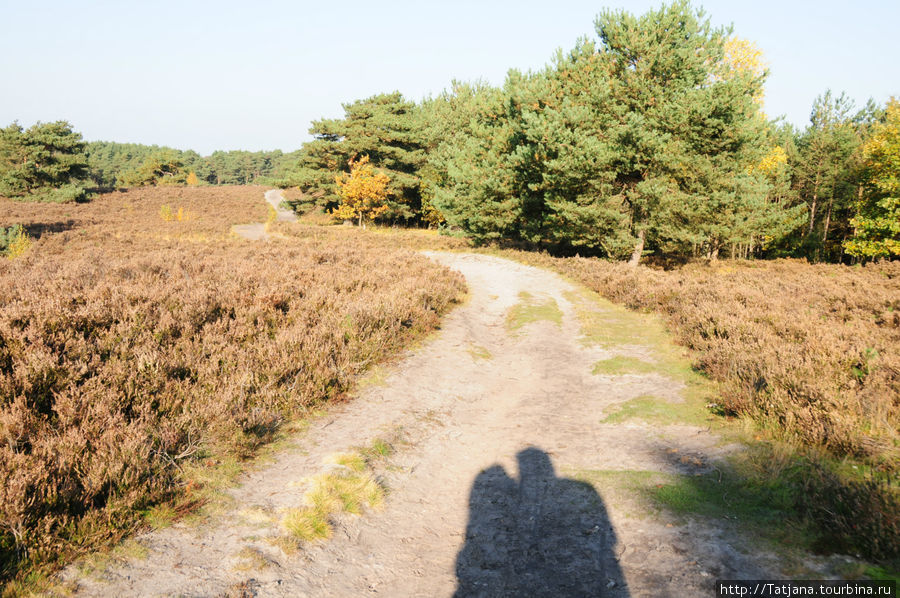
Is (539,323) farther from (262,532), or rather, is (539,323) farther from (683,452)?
(262,532)

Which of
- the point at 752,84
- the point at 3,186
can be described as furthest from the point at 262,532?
the point at 3,186

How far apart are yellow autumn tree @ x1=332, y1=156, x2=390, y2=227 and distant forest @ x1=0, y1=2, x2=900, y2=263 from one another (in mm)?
508

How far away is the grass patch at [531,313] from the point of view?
12.6 metres

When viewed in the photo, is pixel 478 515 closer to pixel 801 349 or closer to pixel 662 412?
pixel 662 412

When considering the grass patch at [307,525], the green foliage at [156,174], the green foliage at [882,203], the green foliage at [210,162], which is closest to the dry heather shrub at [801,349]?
the grass patch at [307,525]

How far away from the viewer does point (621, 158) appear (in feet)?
64.6

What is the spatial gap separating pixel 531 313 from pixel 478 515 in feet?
30.8

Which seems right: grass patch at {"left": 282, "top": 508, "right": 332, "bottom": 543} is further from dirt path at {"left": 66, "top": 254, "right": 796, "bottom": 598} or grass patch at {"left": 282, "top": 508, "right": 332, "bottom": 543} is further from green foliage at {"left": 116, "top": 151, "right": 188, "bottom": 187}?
green foliage at {"left": 116, "top": 151, "right": 188, "bottom": 187}

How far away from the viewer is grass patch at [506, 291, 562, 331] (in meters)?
12.6

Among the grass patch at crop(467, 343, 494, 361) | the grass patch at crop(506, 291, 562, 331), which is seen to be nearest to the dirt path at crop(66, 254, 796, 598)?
the grass patch at crop(467, 343, 494, 361)

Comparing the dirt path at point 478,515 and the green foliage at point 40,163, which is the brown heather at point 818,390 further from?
the green foliage at point 40,163

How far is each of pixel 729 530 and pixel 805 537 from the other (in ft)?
1.76

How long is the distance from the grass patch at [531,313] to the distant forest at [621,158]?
7318 mm

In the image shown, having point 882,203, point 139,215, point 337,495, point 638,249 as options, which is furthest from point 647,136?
point 139,215
